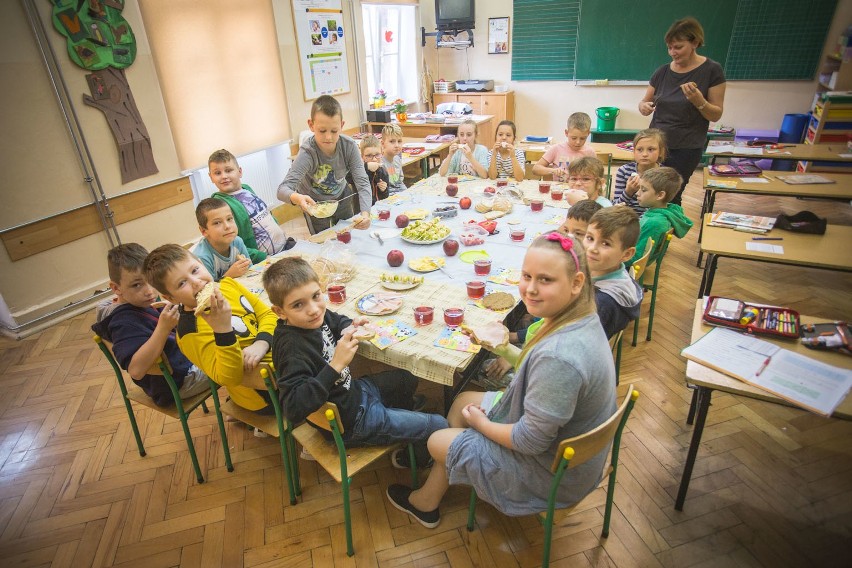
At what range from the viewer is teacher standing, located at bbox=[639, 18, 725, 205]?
3.57 metres

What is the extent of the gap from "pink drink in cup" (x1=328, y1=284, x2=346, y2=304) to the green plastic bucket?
628 centimetres

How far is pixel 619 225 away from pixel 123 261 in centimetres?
222

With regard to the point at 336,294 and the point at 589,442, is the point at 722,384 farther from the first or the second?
the point at 336,294

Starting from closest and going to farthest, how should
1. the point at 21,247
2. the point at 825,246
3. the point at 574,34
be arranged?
1. the point at 825,246
2. the point at 21,247
3. the point at 574,34

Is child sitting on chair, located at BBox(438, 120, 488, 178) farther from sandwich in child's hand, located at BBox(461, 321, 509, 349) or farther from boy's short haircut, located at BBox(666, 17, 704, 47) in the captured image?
sandwich in child's hand, located at BBox(461, 321, 509, 349)

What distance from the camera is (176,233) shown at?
4695 mm

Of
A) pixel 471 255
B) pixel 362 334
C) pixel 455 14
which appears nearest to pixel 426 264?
pixel 471 255

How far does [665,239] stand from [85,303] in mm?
4684

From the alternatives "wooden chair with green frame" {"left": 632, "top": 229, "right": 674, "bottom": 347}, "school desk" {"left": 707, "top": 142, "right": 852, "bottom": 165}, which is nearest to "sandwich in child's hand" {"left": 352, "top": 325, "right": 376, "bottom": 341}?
"wooden chair with green frame" {"left": 632, "top": 229, "right": 674, "bottom": 347}

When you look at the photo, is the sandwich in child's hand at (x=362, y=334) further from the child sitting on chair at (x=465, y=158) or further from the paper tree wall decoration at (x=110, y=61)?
the paper tree wall decoration at (x=110, y=61)

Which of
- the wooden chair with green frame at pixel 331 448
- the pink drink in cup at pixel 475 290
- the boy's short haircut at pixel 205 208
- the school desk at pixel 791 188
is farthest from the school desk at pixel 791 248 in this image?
the boy's short haircut at pixel 205 208

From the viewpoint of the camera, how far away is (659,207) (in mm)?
3133

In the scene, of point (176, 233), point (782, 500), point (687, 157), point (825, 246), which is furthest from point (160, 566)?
point (687, 157)

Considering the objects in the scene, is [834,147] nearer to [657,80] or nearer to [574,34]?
[657,80]
